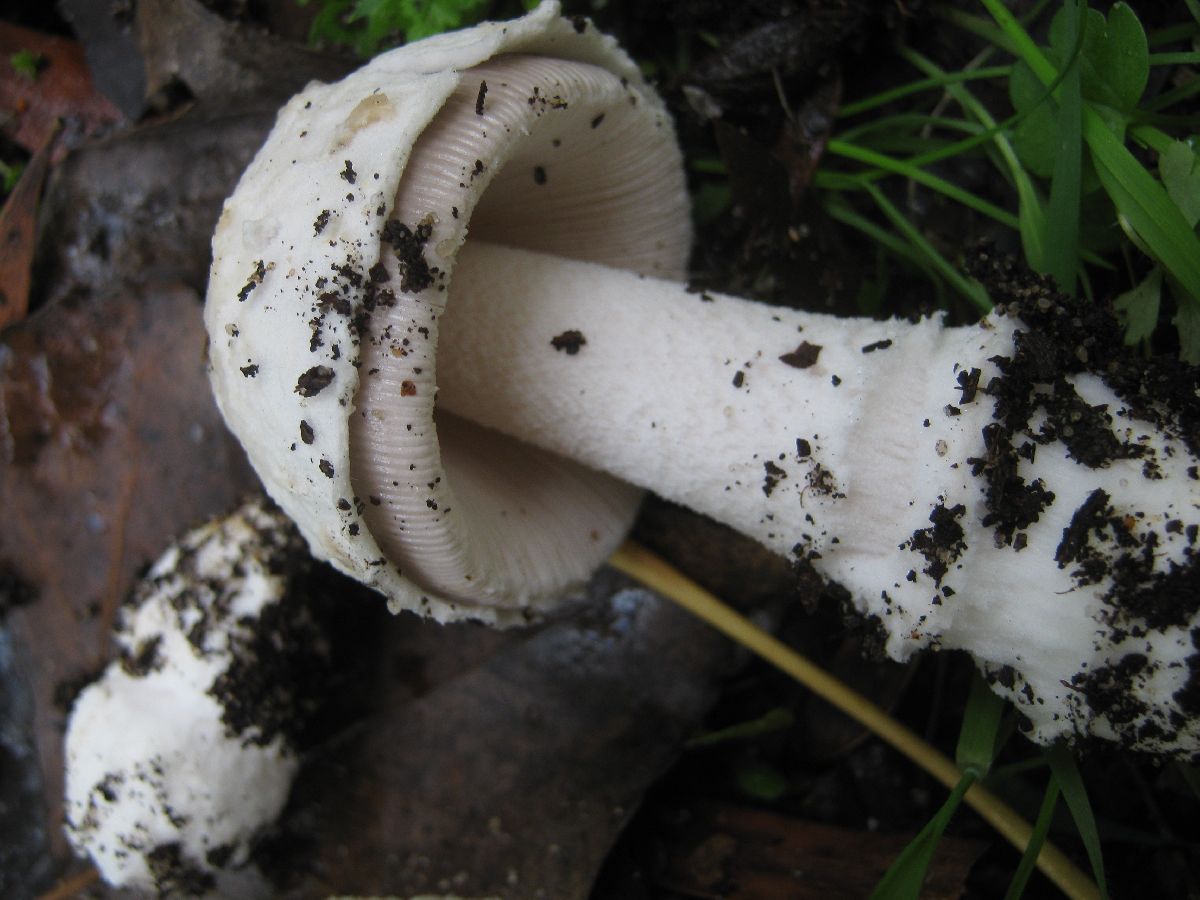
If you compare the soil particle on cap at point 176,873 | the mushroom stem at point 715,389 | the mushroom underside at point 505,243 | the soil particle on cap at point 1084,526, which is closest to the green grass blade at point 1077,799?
the soil particle on cap at point 1084,526

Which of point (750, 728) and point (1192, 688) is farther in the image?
point (750, 728)

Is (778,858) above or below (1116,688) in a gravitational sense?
below

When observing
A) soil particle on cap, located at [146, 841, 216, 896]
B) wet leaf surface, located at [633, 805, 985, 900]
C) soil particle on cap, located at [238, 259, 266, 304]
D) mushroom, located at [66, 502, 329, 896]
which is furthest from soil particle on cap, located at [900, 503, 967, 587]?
soil particle on cap, located at [146, 841, 216, 896]

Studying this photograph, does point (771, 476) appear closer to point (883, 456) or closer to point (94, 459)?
point (883, 456)

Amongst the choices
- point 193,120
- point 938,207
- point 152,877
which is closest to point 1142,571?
point 938,207

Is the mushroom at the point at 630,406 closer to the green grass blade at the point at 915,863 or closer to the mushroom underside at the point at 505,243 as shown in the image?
the mushroom underside at the point at 505,243

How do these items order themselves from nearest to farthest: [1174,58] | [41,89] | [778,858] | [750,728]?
1. [1174,58]
2. [778,858]
3. [750,728]
4. [41,89]

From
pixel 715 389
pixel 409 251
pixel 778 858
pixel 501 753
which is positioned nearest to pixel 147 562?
pixel 501 753
